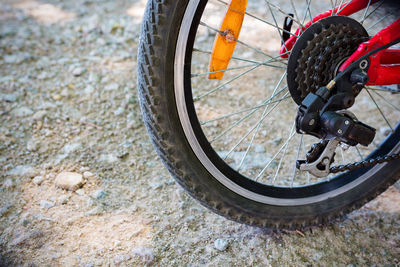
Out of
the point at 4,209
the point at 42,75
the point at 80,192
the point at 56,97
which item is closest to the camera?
the point at 4,209

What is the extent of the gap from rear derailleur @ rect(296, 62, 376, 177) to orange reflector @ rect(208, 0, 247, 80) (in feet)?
0.98

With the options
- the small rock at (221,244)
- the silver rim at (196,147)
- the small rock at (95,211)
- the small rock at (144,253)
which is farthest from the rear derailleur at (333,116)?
the small rock at (95,211)

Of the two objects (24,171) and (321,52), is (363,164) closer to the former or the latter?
(321,52)

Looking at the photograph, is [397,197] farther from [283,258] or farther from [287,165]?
[283,258]

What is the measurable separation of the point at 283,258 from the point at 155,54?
0.85 m

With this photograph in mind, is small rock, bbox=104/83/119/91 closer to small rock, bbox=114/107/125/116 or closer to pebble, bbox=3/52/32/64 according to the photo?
small rock, bbox=114/107/125/116

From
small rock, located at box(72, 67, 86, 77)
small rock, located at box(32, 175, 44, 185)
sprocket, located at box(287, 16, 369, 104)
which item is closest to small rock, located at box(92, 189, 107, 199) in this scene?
small rock, located at box(32, 175, 44, 185)

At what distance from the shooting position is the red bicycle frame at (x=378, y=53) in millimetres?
1116

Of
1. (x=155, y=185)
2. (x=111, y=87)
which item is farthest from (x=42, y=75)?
(x=155, y=185)

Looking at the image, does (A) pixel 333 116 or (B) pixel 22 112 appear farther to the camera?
(B) pixel 22 112

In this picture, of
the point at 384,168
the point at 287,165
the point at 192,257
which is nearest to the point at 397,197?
the point at 384,168

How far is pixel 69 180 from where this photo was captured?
1.56 metres

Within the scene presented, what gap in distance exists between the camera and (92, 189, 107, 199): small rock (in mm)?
1516

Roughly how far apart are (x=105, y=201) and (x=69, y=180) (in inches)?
8.0
